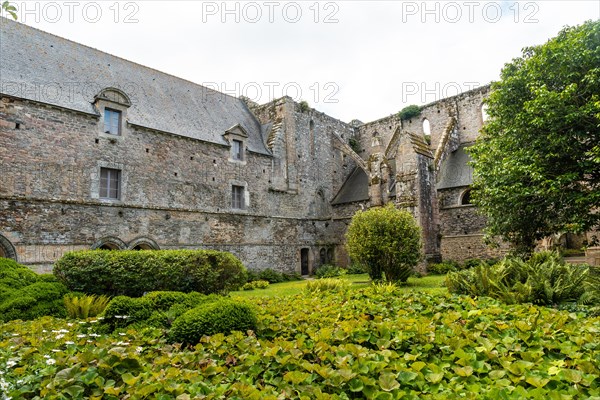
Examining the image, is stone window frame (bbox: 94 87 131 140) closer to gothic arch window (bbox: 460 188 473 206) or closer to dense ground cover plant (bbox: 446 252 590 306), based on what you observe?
dense ground cover plant (bbox: 446 252 590 306)

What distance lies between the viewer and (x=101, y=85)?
56.3ft

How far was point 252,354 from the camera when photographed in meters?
4.00

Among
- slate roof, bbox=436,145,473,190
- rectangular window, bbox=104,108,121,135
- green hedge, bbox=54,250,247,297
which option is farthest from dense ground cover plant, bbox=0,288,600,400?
slate roof, bbox=436,145,473,190

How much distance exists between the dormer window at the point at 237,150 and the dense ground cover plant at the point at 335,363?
1635 cm

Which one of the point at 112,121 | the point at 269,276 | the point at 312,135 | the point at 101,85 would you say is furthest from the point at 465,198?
the point at 101,85

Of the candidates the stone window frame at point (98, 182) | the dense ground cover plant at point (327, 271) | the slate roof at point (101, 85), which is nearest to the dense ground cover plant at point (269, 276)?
the dense ground cover plant at point (327, 271)

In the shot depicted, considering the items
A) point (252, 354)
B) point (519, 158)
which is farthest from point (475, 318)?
point (519, 158)

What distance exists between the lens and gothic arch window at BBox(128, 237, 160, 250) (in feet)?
51.9

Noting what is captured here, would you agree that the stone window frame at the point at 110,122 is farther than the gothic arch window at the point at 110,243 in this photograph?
Yes

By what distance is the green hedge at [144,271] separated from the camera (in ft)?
33.2

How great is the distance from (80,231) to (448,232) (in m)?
19.1

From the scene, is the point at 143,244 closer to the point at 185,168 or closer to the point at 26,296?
the point at 185,168

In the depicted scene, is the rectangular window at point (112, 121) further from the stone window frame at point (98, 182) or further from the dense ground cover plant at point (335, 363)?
the dense ground cover plant at point (335, 363)

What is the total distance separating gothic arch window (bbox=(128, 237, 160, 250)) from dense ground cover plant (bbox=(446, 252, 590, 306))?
13.0 metres
